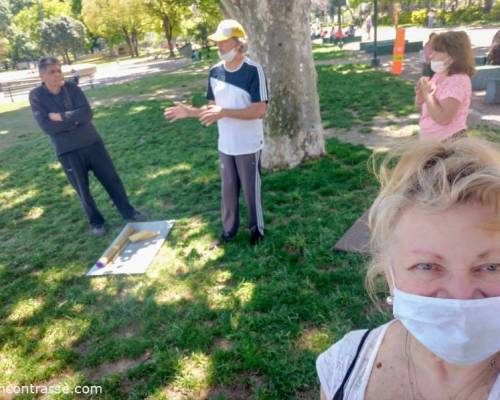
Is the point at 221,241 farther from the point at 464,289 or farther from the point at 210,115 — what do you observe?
the point at 464,289

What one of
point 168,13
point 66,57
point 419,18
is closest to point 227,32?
point 168,13

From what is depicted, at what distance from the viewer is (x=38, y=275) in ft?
14.2

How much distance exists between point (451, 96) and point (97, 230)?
411 centimetres

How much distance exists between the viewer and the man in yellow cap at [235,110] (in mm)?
3541

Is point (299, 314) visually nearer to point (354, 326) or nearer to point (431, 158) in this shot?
point (354, 326)

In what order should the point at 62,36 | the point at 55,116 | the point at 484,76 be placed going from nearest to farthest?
the point at 55,116, the point at 484,76, the point at 62,36

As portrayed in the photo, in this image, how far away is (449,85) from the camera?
306 cm

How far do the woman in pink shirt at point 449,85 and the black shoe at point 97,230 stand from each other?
3.85 metres

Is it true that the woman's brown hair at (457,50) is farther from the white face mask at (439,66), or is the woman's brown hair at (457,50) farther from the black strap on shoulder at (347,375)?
the black strap on shoulder at (347,375)

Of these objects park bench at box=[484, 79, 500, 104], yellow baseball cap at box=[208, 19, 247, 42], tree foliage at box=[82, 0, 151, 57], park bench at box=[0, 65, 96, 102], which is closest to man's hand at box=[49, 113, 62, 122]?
yellow baseball cap at box=[208, 19, 247, 42]

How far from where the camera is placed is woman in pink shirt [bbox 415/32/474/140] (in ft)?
10.0

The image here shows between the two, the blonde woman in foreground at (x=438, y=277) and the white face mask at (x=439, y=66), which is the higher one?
the white face mask at (x=439, y=66)

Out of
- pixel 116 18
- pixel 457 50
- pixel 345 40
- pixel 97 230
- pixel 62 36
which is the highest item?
pixel 116 18

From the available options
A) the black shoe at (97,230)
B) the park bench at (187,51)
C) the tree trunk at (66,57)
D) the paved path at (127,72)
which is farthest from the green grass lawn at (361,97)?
the tree trunk at (66,57)
